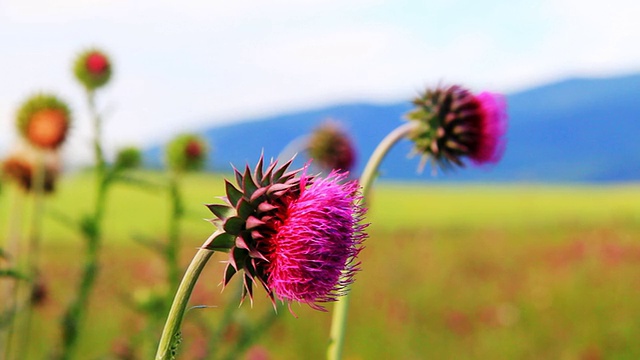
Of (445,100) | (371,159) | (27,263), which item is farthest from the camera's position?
(27,263)

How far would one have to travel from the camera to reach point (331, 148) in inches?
225

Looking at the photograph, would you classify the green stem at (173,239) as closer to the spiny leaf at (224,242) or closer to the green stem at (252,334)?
the green stem at (252,334)

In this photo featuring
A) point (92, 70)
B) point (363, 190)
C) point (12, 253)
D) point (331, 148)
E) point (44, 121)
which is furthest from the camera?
point (331, 148)

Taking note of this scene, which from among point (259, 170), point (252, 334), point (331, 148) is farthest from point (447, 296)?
point (259, 170)

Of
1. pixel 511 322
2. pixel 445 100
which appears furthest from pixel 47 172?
pixel 511 322

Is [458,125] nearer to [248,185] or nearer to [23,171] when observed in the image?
[248,185]

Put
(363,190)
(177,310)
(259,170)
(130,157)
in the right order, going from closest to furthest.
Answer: (177,310) → (259,170) → (363,190) → (130,157)

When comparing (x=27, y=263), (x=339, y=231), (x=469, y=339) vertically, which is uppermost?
(x=339, y=231)

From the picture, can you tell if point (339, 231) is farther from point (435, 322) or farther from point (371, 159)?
point (435, 322)

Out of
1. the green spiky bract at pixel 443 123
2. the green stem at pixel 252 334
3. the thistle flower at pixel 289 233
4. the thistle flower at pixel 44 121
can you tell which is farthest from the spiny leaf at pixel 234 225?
the thistle flower at pixel 44 121

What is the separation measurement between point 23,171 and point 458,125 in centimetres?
321

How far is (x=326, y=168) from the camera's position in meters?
5.56

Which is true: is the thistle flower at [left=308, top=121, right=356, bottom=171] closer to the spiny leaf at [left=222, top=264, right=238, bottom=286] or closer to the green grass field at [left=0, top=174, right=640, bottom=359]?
the green grass field at [left=0, top=174, right=640, bottom=359]

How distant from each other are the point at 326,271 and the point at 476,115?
2.01m
